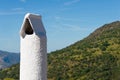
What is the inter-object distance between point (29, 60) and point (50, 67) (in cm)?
12742

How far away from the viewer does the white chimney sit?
1012 cm

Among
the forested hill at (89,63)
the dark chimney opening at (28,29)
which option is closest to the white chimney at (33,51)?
the dark chimney opening at (28,29)

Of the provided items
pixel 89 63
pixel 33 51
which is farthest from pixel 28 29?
pixel 89 63

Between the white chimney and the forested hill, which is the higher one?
the forested hill

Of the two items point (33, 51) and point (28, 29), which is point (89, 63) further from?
point (33, 51)

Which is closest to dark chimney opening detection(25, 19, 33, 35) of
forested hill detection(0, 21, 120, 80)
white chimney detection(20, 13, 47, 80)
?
white chimney detection(20, 13, 47, 80)

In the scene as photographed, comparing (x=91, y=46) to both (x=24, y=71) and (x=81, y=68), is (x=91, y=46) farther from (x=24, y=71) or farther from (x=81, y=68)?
(x=24, y=71)

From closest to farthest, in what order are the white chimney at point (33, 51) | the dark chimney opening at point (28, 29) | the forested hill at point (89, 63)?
the white chimney at point (33, 51) → the dark chimney opening at point (28, 29) → the forested hill at point (89, 63)

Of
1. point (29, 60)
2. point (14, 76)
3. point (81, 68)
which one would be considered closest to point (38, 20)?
point (29, 60)

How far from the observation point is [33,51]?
10141mm

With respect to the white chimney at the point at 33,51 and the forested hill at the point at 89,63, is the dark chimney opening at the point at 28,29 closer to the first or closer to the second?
the white chimney at the point at 33,51

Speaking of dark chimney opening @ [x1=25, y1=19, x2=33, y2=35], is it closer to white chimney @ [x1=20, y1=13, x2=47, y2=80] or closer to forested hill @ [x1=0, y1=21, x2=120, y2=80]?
white chimney @ [x1=20, y1=13, x2=47, y2=80]

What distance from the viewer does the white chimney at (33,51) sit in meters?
A: 10.1

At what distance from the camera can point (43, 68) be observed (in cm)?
1015
